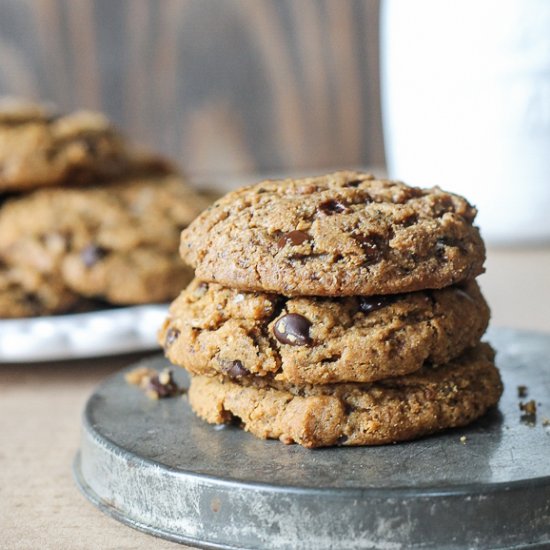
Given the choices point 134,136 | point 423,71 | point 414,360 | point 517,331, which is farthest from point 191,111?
point 414,360

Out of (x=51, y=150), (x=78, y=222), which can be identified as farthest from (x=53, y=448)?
(x=51, y=150)

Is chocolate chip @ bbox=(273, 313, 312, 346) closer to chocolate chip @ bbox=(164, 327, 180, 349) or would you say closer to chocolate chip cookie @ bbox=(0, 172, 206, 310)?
chocolate chip @ bbox=(164, 327, 180, 349)

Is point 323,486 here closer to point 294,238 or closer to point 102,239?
point 294,238

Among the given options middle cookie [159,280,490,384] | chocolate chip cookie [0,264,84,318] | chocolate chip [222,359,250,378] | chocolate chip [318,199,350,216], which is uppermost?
chocolate chip [318,199,350,216]

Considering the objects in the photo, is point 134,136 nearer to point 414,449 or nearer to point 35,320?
point 35,320

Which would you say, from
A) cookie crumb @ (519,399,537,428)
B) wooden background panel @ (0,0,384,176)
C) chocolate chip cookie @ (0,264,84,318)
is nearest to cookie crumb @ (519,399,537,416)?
cookie crumb @ (519,399,537,428)
